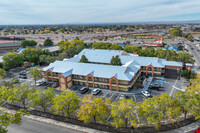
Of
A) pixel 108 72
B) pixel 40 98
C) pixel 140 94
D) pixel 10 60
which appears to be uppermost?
pixel 10 60

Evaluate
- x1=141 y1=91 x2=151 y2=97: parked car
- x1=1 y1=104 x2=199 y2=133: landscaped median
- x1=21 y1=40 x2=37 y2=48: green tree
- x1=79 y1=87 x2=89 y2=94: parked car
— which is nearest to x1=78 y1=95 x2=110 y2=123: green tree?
x1=1 y1=104 x2=199 y2=133: landscaped median

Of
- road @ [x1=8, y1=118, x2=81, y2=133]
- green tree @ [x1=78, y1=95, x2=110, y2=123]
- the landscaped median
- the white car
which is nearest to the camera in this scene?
green tree @ [x1=78, y1=95, x2=110, y2=123]

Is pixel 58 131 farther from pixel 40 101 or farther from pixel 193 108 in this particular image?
pixel 193 108

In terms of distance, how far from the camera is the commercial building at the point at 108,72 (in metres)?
55.2

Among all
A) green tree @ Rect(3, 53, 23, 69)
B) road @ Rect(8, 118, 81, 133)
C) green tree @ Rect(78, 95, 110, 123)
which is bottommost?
road @ Rect(8, 118, 81, 133)

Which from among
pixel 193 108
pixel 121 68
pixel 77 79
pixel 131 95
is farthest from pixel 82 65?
pixel 193 108

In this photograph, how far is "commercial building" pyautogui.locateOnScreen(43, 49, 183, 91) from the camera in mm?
55219

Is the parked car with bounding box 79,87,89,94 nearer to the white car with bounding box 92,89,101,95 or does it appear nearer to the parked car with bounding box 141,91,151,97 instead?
the white car with bounding box 92,89,101,95

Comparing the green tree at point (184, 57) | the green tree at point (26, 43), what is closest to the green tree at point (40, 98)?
the green tree at point (184, 57)

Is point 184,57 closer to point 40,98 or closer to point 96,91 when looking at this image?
point 96,91

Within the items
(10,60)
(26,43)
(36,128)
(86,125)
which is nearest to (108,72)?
(86,125)

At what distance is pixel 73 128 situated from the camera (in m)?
35.8

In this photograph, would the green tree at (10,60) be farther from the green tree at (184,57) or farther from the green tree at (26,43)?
the green tree at (184,57)

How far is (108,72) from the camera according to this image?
187ft
